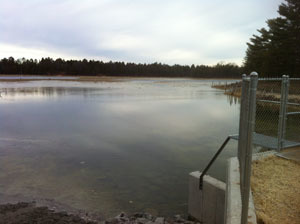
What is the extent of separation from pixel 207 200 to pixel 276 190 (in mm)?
1185

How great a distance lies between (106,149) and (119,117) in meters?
6.17

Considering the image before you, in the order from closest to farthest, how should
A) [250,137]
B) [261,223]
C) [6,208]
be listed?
[250,137] < [261,223] < [6,208]

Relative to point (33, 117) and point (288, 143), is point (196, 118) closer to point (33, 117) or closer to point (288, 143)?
point (288, 143)

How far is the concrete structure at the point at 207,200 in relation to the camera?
13.4ft

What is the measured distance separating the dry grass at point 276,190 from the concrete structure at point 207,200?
1.95 feet

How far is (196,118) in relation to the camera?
14258mm

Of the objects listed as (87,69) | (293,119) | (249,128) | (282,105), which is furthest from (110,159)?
(87,69)

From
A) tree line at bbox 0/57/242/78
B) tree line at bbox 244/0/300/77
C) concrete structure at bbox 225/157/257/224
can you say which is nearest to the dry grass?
concrete structure at bbox 225/157/257/224

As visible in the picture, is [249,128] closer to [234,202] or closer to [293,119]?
[234,202]

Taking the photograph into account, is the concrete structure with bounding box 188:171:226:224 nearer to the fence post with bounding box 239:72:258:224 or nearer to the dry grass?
the dry grass

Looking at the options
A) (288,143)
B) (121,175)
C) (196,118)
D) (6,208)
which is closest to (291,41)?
(196,118)

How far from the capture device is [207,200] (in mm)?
4355

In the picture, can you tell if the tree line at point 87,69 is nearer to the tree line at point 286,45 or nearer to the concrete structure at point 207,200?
the tree line at point 286,45

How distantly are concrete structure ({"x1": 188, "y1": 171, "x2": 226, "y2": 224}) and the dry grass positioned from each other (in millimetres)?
595
